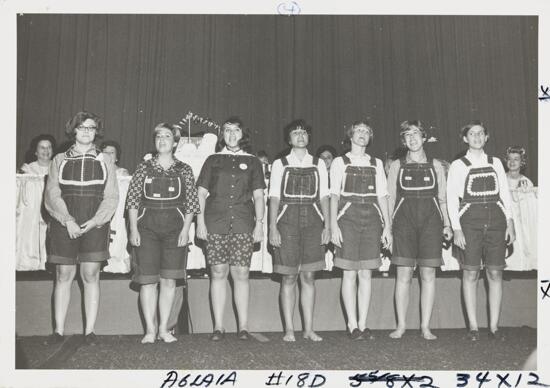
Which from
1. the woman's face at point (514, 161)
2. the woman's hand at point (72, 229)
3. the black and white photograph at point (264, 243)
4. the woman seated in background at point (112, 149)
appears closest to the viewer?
the black and white photograph at point (264, 243)

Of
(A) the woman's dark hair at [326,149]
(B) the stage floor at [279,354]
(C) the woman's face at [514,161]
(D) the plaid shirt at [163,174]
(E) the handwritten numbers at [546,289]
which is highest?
(A) the woman's dark hair at [326,149]

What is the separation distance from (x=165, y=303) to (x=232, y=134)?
2.79 ft

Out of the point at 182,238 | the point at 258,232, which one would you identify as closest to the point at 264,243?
the point at 258,232

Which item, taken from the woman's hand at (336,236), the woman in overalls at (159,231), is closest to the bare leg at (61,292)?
the woman in overalls at (159,231)

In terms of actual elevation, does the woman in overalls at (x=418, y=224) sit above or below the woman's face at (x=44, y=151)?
below

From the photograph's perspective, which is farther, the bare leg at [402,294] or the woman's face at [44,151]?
the woman's face at [44,151]

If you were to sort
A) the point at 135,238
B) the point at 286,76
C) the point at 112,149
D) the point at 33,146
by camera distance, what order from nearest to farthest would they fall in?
the point at 135,238
the point at 33,146
the point at 112,149
the point at 286,76

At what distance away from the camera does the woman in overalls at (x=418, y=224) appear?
114 inches

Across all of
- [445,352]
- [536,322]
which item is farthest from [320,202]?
[536,322]

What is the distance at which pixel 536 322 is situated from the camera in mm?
2836

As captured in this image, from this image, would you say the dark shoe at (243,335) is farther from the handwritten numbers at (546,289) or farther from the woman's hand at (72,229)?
the handwritten numbers at (546,289)

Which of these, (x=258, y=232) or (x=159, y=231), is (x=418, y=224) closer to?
(x=258, y=232)

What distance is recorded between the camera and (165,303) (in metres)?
2.79

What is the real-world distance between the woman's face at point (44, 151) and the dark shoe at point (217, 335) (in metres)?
1.41
